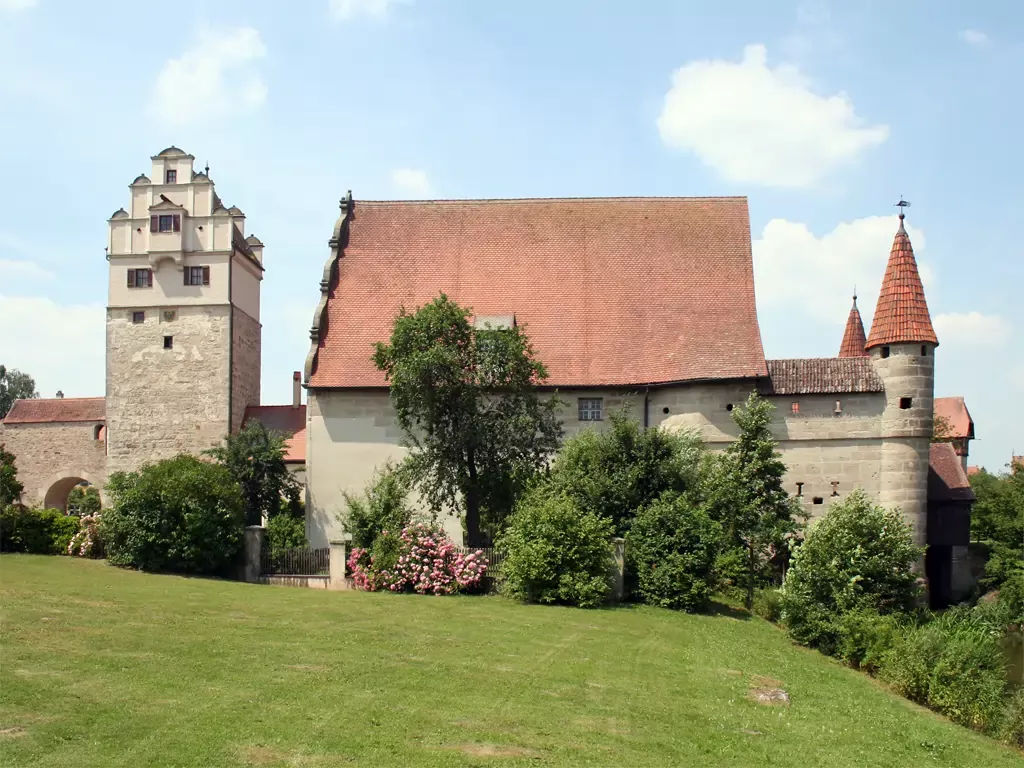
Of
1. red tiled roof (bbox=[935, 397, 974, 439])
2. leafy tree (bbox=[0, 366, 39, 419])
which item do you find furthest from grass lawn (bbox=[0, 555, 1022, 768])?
leafy tree (bbox=[0, 366, 39, 419])

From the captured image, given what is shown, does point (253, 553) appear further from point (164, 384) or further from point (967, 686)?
point (967, 686)

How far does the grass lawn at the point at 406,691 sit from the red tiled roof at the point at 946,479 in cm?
1204

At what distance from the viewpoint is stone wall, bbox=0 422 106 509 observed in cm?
4275

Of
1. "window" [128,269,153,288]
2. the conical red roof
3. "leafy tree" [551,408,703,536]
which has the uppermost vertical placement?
"window" [128,269,153,288]

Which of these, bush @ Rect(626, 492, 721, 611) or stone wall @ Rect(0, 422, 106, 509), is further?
stone wall @ Rect(0, 422, 106, 509)

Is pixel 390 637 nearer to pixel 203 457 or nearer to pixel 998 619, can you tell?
pixel 998 619

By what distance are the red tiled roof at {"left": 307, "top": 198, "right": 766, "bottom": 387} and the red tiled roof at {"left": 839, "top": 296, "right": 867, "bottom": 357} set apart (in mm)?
9440

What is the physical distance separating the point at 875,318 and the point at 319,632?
20.0 metres

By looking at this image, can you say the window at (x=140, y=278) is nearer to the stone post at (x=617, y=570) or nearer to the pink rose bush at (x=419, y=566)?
the pink rose bush at (x=419, y=566)

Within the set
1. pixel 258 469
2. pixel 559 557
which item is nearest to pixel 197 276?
pixel 258 469

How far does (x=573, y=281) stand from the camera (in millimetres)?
33094

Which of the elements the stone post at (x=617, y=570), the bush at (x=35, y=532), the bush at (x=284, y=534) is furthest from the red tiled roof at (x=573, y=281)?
the bush at (x=35, y=532)

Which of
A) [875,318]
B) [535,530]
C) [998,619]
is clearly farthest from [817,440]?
[535,530]

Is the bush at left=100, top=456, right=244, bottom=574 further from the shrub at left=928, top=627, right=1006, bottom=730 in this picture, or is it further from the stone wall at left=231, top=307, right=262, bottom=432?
the shrub at left=928, top=627, right=1006, bottom=730
